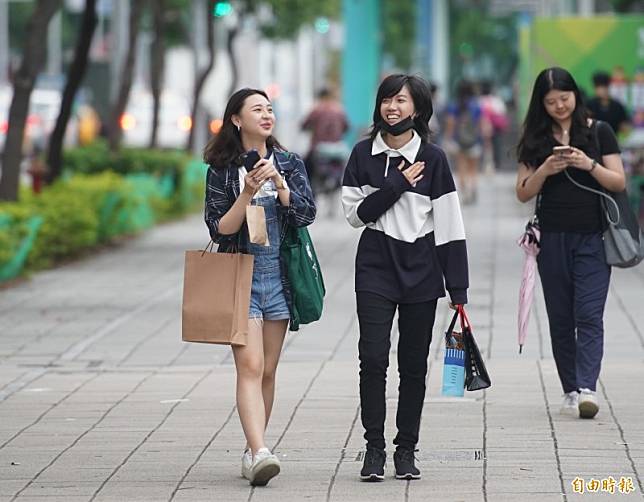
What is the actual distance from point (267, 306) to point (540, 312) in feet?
20.7

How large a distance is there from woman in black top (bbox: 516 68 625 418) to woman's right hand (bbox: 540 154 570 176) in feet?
0.13

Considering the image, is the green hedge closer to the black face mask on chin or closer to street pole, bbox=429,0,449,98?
the black face mask on chin

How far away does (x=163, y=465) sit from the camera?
747cm

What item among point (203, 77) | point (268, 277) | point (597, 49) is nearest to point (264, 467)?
point (268, 277)

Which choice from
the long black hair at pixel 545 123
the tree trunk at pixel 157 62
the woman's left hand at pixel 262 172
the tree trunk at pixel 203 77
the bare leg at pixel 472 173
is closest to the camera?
the woman's left hand at pixel 262 172

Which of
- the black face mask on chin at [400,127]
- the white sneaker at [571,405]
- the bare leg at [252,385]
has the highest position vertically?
the black face mask on chin at [400,127]

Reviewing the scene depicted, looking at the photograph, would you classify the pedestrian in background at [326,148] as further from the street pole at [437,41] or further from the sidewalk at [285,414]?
the street pole at [437,41]

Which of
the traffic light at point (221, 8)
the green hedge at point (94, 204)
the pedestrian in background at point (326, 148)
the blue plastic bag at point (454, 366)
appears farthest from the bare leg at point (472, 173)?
the blue plastic bag at point (454, 366)

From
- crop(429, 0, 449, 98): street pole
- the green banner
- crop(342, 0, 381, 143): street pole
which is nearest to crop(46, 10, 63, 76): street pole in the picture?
crop(429, 0, 449, 98): street pole

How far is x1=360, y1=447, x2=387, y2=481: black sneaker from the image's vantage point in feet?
22.7

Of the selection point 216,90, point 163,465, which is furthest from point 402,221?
point 216,90

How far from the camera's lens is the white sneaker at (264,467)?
684 centimetres

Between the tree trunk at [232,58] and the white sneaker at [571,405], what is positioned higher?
the tree trunk at [232,58]

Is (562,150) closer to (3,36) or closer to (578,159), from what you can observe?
(578,159)
